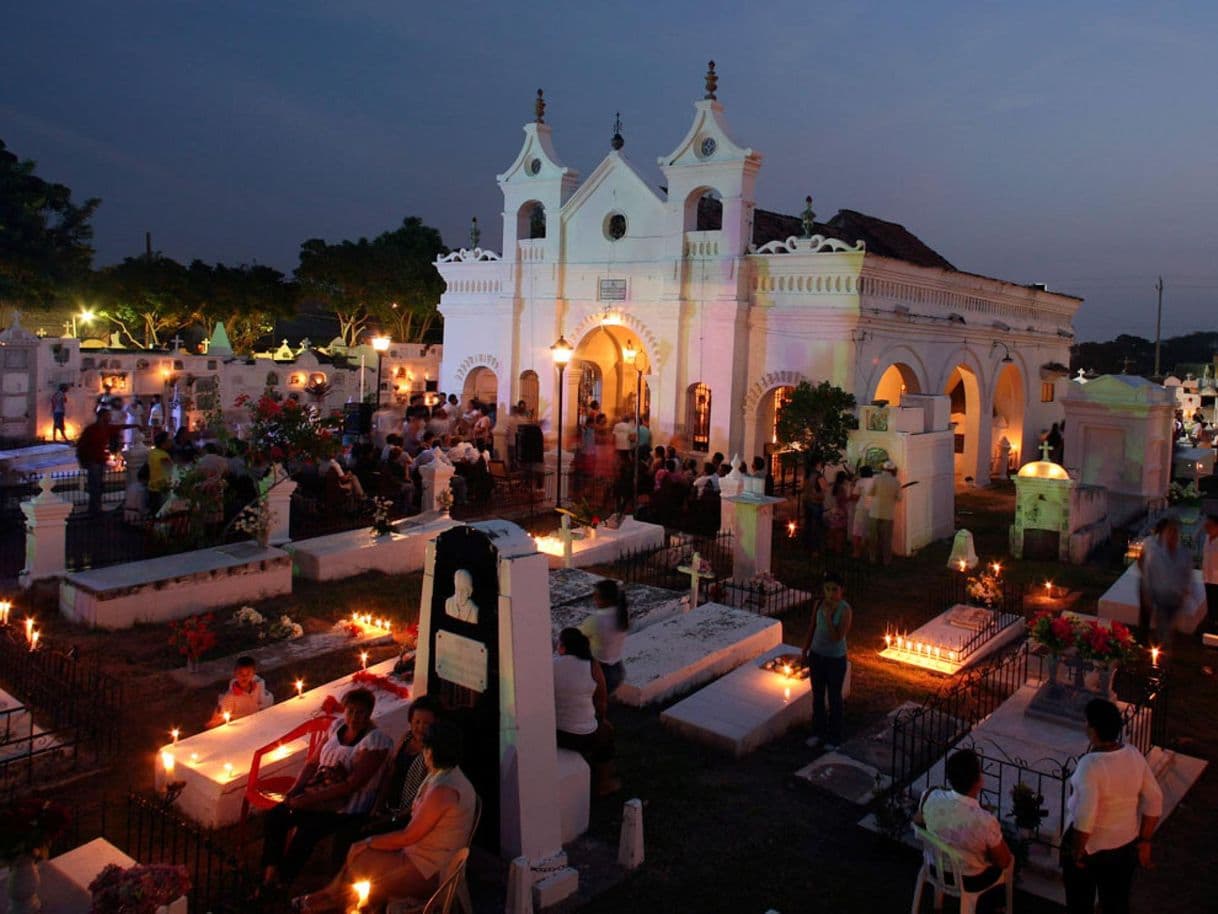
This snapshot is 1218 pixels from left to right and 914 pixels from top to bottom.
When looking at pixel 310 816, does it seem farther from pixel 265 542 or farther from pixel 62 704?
pixel 265 542

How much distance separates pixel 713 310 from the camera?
2134cm

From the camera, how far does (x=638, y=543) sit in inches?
614

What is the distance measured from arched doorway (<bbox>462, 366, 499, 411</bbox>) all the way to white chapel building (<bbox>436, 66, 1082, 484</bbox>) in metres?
0.15

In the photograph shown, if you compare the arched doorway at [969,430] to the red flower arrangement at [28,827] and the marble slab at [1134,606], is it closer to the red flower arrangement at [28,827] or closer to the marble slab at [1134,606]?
the marble slab at [1134,606]

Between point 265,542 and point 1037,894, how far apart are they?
393 inches

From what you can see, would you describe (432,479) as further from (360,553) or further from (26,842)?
(26,842)

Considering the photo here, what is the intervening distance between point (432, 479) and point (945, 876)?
1265 centimetres

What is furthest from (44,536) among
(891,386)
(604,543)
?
(891,386)

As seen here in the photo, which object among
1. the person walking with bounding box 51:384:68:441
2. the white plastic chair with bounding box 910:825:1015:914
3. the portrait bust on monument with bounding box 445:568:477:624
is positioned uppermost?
the person walking with bounding box 51:384:68:441

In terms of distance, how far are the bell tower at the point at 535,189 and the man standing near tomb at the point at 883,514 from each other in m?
11.8

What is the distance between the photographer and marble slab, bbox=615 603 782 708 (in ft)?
30.7

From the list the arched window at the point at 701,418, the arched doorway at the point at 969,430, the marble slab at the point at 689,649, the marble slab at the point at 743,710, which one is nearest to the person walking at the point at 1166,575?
the marble slab at the point at 743,710

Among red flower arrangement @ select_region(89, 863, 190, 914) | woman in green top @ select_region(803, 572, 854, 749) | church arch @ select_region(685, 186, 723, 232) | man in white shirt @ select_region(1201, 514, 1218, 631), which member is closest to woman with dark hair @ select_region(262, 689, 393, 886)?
red flower arrangement @ select_region(89, 863, 190, 914)

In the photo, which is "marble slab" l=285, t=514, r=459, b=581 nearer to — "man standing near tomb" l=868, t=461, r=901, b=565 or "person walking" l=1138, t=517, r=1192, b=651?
"man standing near tomb" l=868, t=461, r=901, b=565
